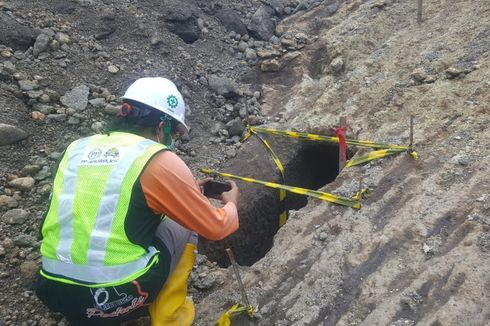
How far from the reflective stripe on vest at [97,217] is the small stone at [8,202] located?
53.1 inches

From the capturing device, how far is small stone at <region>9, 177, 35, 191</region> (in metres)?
3.75

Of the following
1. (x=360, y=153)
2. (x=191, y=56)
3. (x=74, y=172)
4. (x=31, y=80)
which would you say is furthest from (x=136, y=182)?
(x=191, y=56)

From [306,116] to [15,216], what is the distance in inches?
127

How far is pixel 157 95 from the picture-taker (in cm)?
275

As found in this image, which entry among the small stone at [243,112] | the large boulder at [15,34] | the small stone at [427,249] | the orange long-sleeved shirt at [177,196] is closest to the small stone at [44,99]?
the large boulder at [15,34]

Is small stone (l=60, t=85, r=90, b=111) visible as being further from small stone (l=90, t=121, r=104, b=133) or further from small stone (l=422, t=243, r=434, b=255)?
small stone (l=422, t=243, r=434, b=255)

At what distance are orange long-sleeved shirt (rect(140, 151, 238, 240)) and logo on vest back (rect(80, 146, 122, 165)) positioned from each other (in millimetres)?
193

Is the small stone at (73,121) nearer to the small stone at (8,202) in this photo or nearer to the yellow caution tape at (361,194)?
the small stone at (8,202)

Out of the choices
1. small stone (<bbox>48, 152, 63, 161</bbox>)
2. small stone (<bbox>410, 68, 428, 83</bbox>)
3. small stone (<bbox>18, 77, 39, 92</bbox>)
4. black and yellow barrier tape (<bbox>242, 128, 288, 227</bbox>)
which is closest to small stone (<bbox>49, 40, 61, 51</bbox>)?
small stone (<bbox>18, 77, 39, 92</bbox>)

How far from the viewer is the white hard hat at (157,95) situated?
2729 mm

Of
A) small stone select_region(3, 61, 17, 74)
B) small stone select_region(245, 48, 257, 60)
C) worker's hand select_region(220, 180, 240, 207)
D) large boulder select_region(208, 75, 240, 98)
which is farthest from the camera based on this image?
small stone select_region(245, 48, 257, 60)

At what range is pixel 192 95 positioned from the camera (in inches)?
230

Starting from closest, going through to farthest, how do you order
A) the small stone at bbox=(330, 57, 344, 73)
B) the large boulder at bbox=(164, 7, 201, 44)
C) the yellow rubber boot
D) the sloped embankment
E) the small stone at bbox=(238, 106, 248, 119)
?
the yellow rubber boot, the sloped embankment, the small stone at bbox=(238, 106, 248, 119), the small stone at bbox=(330, 57, 344, 73), the large boulder at bbox=(164, 7, 201, 44)

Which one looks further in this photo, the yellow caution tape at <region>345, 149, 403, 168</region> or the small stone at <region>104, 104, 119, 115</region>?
the small stone at <region>104, 104, 119, 115</region>
